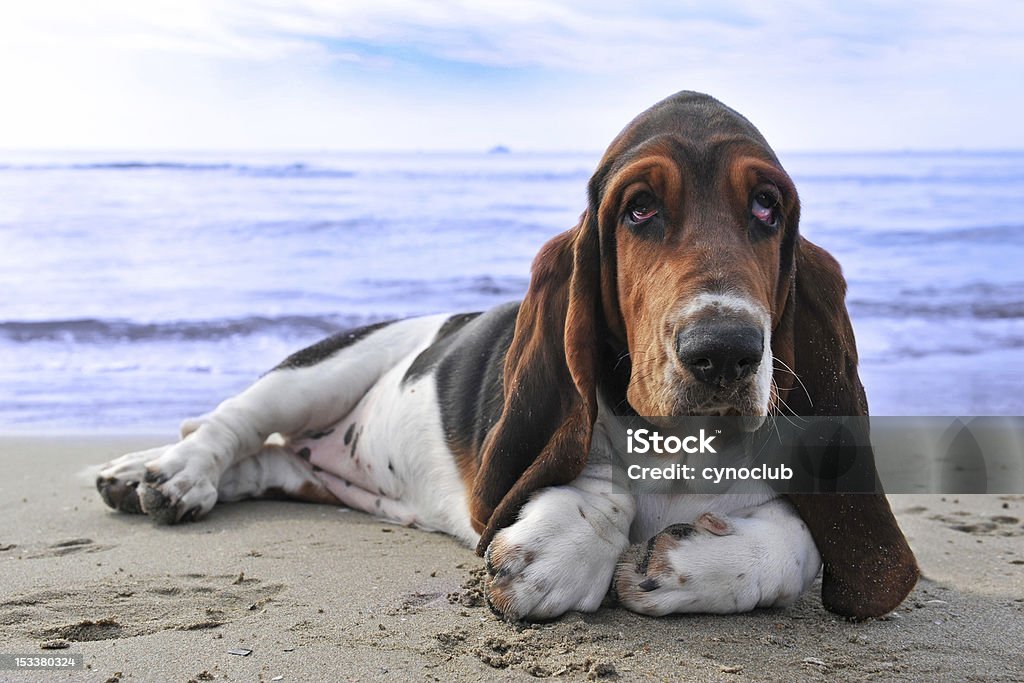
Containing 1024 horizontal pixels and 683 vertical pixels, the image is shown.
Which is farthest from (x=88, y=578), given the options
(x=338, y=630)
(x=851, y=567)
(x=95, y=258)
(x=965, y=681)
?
(x=95, y=258)

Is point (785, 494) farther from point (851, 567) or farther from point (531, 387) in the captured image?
point (531, 387)

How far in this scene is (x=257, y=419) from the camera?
5102mm

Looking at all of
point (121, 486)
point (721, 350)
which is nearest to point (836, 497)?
point (721, 350)

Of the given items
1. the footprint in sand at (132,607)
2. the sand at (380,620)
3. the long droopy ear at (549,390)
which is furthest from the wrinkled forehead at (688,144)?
the footprint in sand at (132,607)

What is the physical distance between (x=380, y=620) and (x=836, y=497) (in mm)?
1345

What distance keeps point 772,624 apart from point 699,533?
32 cm

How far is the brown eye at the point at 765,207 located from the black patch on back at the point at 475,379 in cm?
116

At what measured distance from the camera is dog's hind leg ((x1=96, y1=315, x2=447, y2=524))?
4.57 m

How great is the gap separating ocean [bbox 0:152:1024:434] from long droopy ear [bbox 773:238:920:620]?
13.4 feet

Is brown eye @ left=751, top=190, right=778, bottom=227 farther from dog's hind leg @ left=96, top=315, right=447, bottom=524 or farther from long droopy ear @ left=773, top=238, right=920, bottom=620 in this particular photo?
dog's hind leg @ left=96, top=315, right=447, bottom=524

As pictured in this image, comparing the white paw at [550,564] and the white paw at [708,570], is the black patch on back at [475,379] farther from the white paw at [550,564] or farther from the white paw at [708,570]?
the white paw at [708,570]

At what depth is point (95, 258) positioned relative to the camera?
14742mm

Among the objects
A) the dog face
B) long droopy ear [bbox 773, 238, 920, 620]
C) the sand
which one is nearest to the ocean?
the sand

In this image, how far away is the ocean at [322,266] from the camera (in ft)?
28.8
